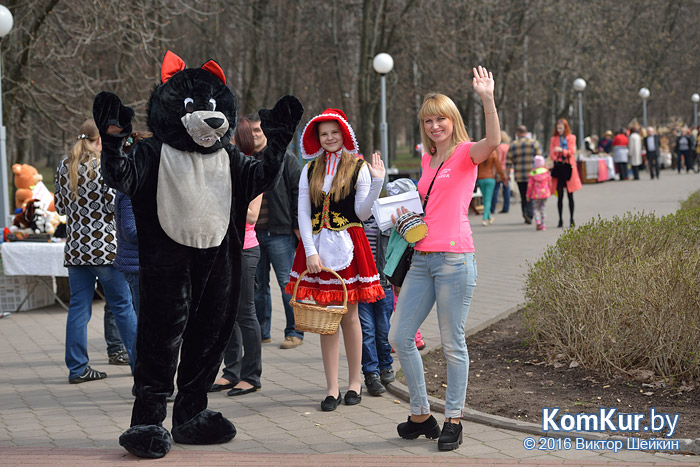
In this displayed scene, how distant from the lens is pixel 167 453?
482cm

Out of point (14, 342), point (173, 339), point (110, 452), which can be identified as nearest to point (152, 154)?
point (173, 339)

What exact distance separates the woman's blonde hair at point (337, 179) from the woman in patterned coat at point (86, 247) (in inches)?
75.8

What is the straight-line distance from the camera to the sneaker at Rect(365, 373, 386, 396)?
592 centimetres

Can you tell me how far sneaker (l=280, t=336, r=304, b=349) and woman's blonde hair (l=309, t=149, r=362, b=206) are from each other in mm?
2309

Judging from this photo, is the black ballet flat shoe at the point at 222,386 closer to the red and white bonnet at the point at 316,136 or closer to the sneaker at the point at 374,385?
the sneaker at the point at 374,385

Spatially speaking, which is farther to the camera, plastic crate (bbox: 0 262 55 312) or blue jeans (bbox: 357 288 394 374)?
plastic crate (bbox: 0 262 55 312)

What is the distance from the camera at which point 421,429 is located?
4883 mm

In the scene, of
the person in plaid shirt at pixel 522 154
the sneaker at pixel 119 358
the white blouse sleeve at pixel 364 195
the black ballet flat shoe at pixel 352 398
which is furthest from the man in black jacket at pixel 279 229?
the person in plaid shirt at pixel 522 154

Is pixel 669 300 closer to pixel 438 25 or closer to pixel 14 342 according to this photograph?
pixel 14 342

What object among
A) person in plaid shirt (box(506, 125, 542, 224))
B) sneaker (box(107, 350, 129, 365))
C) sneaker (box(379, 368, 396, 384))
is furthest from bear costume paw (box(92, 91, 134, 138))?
person in plaid shirt (box(506, 125, 542, 224))

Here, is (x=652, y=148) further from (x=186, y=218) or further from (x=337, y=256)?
(x=186, y=218)

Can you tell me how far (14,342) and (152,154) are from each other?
4.29 metres

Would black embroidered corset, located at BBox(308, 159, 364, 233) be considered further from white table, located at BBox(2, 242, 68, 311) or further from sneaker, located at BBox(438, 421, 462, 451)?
white table, located at BBox(2, 242, 68, 311)

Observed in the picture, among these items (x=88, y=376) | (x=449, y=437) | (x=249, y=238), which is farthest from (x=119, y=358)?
(x=449, y=437)
